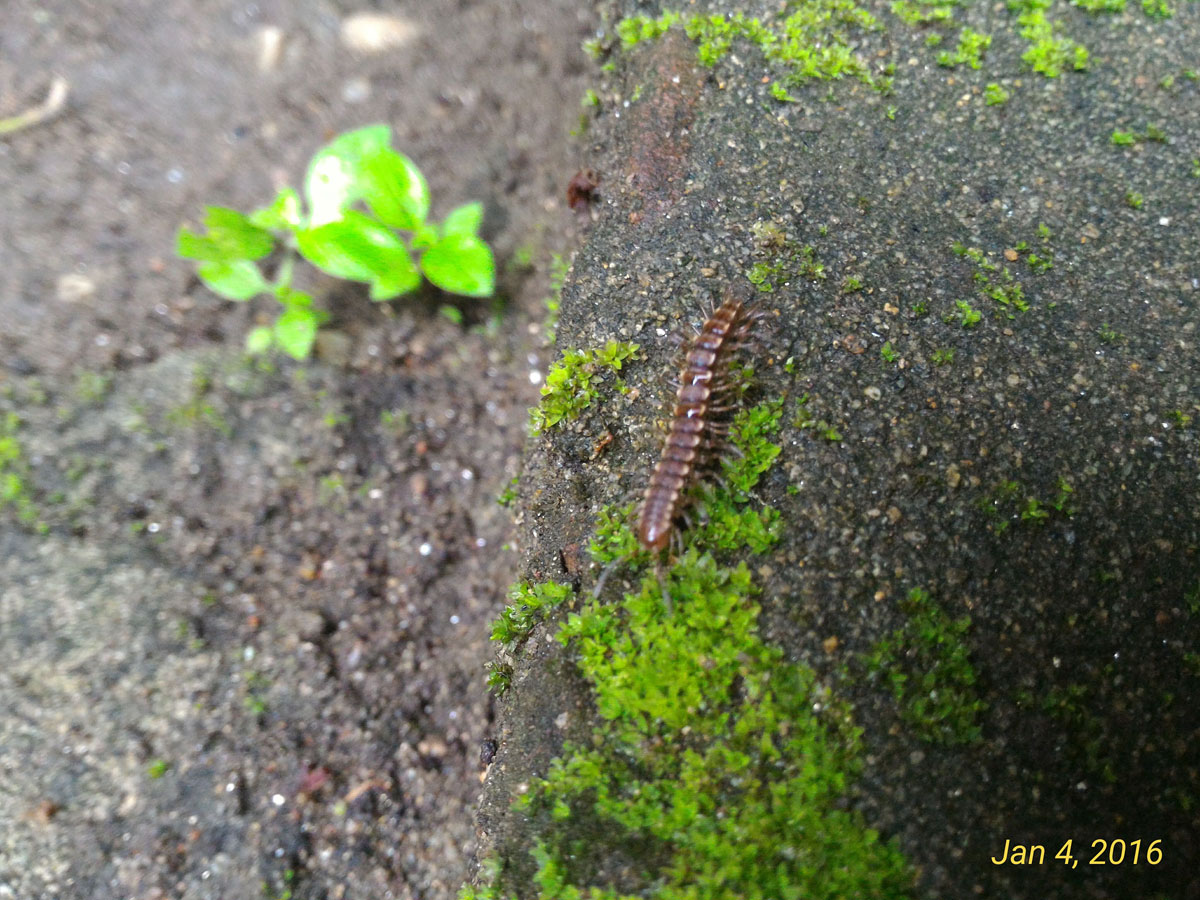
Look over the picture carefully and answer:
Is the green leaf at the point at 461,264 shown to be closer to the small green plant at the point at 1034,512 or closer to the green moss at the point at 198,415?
the green moss at the point at 198,415

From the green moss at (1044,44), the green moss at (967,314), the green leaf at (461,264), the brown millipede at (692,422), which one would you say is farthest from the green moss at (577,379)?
the green moss at (1044,44)

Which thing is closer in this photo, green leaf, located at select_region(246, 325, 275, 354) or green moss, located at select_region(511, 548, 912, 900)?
green moss, located at select_region(511, 548, 912, 900)

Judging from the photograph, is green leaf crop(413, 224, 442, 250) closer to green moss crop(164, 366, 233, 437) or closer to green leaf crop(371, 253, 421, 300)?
green leaf crop(371, 253, 421, 300)

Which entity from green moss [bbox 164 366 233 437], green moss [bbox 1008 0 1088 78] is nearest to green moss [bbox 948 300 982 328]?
green moss [bbox 1008 0 1088 78]

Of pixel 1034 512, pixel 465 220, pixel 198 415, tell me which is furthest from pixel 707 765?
pixel 198 415

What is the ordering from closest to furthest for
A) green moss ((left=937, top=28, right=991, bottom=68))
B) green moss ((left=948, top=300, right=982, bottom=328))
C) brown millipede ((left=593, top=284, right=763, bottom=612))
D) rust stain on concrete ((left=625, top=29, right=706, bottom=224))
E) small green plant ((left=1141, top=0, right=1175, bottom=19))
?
1. brown millipede ((left=593, top=284, right=763, bottom=612))
2. green moss ((left=948, top=300, right=982, bottom=328))
3. rust stain on concrete ((left=625, top=29, right=706, bottom=224))
4. green moss ((left=937, top=28, right=991, bottom=68))
5. small green plant ((left=1141, top=0, right=1175, bottom=19))

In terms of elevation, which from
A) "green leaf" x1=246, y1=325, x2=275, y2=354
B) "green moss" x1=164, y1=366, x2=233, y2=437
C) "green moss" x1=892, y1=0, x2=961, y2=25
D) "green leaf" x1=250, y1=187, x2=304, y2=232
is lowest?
"green moss" x1=164, y1=366, x2=233, y2=437

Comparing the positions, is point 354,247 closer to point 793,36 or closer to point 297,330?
point 297,330
